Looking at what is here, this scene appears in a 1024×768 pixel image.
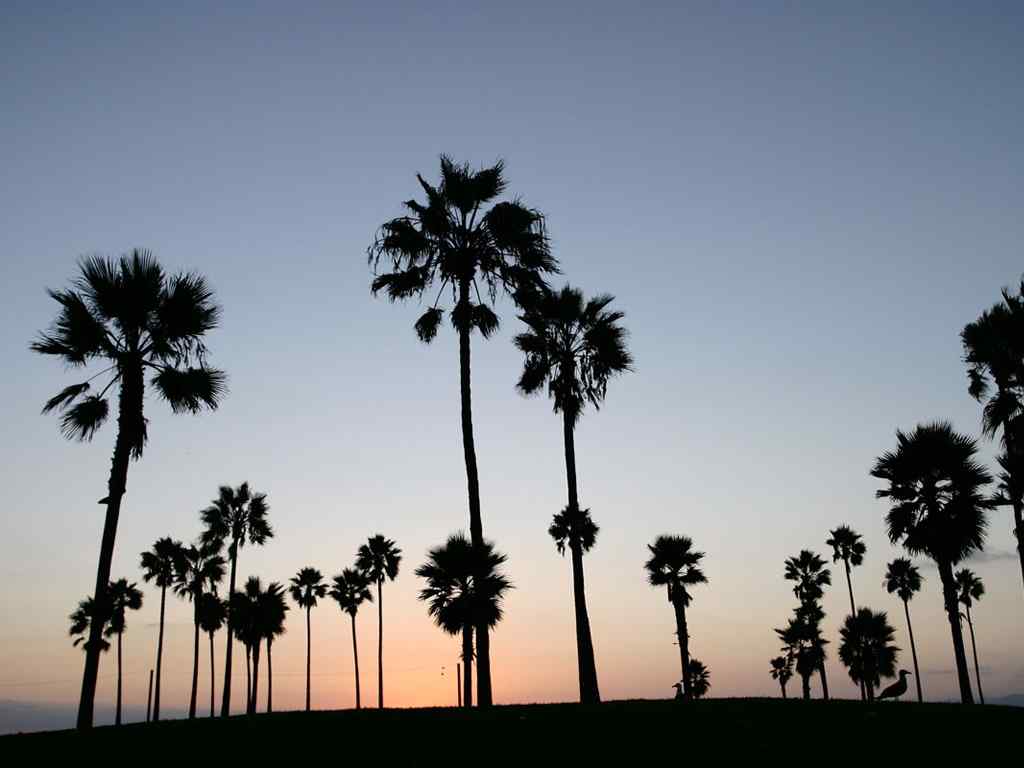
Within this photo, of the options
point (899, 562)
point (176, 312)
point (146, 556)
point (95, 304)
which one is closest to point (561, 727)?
point (176, 312)

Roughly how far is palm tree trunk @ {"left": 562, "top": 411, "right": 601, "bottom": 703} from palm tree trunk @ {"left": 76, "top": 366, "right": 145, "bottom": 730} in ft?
54.9

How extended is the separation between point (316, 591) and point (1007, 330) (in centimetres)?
6755

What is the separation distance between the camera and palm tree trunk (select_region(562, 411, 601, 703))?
105ft

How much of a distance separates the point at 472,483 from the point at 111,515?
10.7 m

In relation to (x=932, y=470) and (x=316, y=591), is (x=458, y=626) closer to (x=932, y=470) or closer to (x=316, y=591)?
(x=932, y=470)

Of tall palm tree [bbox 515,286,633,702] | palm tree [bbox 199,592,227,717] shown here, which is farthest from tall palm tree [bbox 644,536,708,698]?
palm tree [bbox 199,592,227,717]

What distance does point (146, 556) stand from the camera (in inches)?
2901

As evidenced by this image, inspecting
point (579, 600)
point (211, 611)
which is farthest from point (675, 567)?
point (211, 611)

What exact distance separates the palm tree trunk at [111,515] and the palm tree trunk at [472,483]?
1008 cm

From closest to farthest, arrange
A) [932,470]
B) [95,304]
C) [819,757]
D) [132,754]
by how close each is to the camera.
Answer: [819,757] < [132,754] < [95,304] < [932,470]

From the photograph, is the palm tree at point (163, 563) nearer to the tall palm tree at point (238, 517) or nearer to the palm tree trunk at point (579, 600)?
the tall palm tree at point (238, 517)

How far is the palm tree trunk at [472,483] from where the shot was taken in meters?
25.9

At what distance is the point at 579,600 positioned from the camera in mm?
33062

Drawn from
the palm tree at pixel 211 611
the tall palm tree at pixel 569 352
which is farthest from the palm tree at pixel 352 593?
the tall palm tree at pixel 569 352
